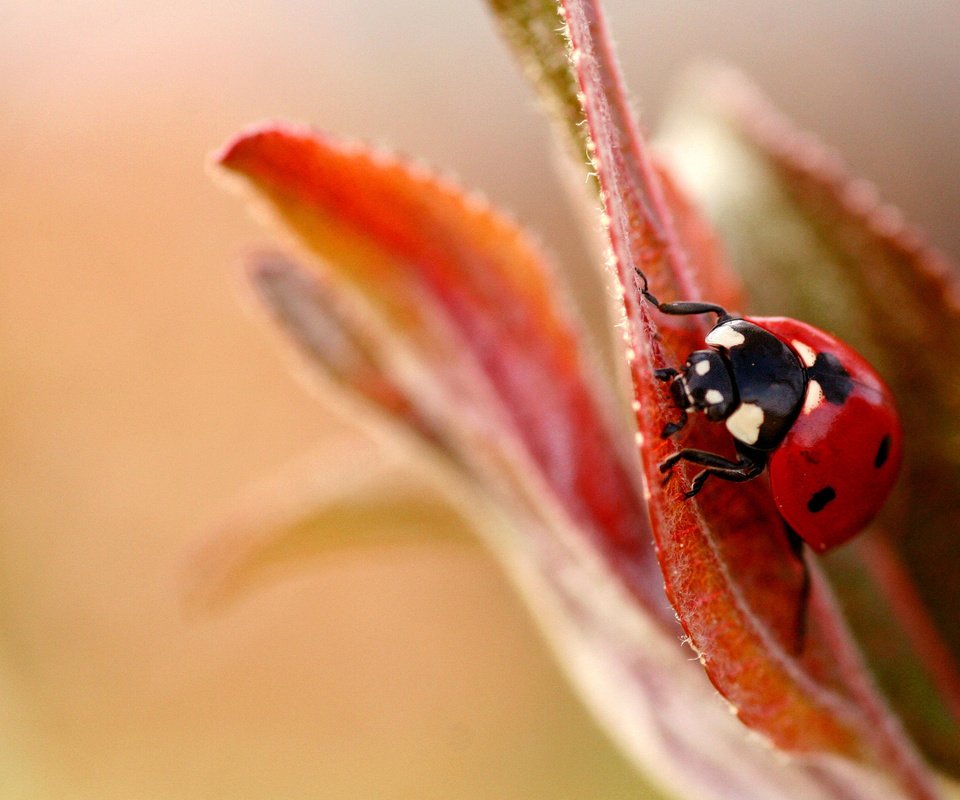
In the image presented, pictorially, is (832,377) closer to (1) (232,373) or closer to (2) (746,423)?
(2) (746,423)

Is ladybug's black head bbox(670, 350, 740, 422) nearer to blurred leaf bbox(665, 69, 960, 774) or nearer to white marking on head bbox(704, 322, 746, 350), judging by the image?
white marking on head bbox(704, 322, 746, 350)

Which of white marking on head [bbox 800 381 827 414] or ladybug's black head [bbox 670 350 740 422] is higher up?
ladybug's black head [bbox 670 350 740 422]

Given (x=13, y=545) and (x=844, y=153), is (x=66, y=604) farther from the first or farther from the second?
(x=844, y=153)

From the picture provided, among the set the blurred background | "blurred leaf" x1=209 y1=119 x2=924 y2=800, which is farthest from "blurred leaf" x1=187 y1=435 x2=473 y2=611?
the blurred background

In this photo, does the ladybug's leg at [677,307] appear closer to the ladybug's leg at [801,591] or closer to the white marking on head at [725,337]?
the white marking on head at [725,337]

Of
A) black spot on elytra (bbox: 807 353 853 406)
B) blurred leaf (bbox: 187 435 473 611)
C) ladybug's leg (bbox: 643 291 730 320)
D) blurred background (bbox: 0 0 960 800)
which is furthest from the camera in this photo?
blurred background (bbox: 0 0 960 800)

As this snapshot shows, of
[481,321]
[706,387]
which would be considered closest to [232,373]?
[481,321]

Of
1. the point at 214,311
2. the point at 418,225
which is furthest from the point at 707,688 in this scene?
the point at 214,311
